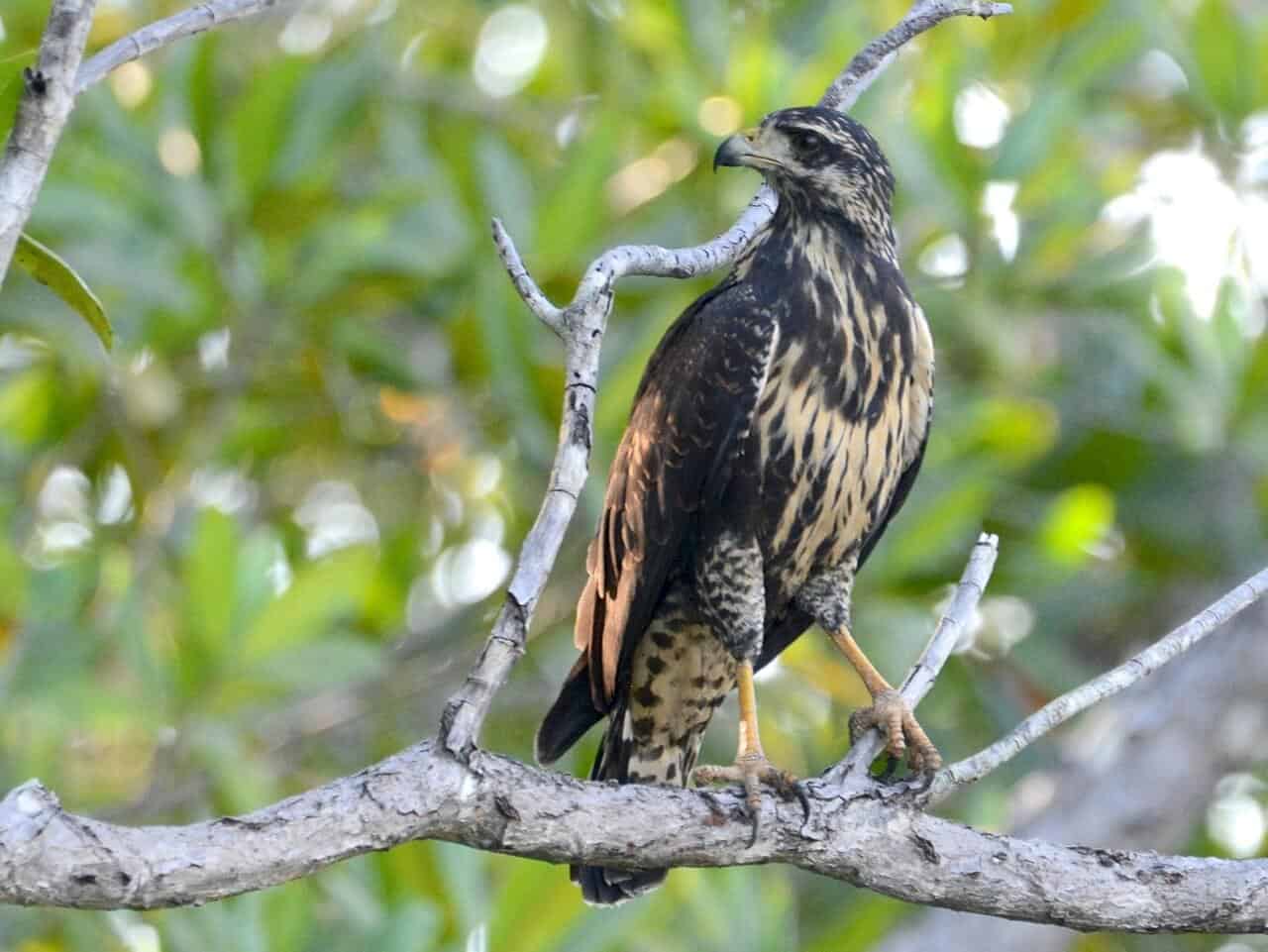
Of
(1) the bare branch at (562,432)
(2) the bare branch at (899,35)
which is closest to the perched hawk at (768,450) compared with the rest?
(2) the bare branch at (899,35)

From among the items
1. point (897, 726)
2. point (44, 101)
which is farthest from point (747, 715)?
point (44, 101)

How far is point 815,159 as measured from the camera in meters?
4.36

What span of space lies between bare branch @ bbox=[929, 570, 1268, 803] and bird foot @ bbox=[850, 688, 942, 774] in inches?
14.8

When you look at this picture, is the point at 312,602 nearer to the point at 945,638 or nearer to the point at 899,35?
the point at 945,638

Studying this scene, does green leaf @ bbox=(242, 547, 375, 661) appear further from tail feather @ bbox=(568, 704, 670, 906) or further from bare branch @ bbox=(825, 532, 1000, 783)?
bare branch @ bbox=(825, 532, 1000, 783)

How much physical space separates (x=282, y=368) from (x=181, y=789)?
1.53 m

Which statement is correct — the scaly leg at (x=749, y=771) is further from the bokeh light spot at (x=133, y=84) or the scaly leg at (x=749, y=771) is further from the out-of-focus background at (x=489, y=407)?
the bokeh light spot at (x=133, y=84)

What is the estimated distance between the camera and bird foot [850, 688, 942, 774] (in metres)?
3.80

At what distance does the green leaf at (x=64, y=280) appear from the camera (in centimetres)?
276

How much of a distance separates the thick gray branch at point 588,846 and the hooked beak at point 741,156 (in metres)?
1.51

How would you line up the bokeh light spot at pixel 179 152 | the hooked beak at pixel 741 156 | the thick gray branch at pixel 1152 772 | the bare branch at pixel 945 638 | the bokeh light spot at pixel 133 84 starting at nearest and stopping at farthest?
the bare branch at pixel 945 638, the hooked beak at pixel 741 156, the bokeh light spot at pixel 179 152, the bokeh light spot at pixel 133 84, the thick gray branch at pixel 1152 772

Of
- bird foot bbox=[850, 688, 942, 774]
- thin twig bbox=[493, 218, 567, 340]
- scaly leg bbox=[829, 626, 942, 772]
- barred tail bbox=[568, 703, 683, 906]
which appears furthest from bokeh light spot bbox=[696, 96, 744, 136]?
thin twig bbox=[493, 218, 567, 340]

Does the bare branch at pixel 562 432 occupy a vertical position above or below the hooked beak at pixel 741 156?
below

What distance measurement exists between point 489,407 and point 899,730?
2.75 m
